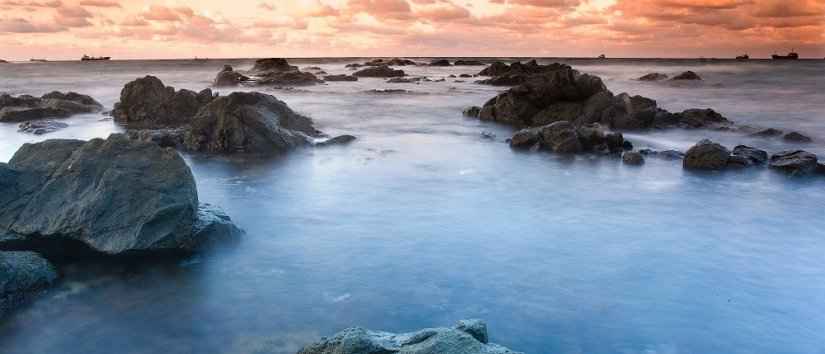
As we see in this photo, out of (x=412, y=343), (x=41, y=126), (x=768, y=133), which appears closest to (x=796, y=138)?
(x=768, y=133)

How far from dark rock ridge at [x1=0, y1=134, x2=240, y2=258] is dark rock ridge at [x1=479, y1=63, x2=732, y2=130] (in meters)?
18.6

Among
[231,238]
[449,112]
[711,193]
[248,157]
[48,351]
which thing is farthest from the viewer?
[449,112]

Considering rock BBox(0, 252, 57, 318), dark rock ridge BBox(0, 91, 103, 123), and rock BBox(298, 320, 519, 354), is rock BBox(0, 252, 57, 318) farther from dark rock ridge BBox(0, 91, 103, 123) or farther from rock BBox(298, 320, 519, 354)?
dark rock ridge BBox(0, 91, 103, 123)

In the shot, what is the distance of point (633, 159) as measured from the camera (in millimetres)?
17875

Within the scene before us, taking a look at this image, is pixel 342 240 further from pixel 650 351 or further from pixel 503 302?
pixel 650 351

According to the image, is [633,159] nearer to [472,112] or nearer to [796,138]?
[796,138]

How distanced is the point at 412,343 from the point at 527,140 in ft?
50.8

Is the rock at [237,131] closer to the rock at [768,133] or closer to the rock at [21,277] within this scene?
the rock at [21,277]

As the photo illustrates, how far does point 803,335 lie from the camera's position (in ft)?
25.0

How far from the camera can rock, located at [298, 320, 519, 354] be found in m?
5.24

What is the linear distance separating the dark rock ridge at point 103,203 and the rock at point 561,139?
1160 cm

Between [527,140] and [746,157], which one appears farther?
[527,140]

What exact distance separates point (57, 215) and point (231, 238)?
252 cm

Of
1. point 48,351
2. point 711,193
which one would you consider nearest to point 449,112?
point 711,193
